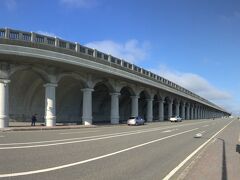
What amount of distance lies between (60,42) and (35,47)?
15.3ft

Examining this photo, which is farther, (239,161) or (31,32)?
(31,32)

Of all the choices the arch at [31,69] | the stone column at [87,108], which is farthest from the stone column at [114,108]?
the arch at [31,69]

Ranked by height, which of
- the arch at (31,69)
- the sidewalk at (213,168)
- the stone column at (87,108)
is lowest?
the sidewalk at (213,168)

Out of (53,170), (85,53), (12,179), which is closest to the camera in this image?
(12,179)

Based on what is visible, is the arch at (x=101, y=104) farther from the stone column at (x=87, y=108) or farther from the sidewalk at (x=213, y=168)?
the sidewalk at (x=213, y=168)

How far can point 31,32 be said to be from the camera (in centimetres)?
3684

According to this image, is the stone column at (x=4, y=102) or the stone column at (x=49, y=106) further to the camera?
the stone column at (x=49, y=106)

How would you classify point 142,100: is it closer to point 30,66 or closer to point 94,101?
point 94,101

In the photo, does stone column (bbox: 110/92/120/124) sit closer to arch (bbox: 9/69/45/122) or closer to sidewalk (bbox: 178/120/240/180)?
arch (bbox: 9/69/45/122)

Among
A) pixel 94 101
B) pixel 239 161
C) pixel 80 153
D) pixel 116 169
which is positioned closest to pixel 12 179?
pixel 116 169

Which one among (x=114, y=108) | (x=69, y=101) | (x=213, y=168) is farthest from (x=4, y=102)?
(x=213, y=168)

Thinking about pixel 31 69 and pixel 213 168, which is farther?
pixel 31 69

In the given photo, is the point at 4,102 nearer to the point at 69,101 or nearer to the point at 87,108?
the point at 87,108

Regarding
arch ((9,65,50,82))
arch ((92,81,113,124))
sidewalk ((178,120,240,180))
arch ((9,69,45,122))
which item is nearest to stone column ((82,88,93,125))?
arch ((9,69,45,122))
